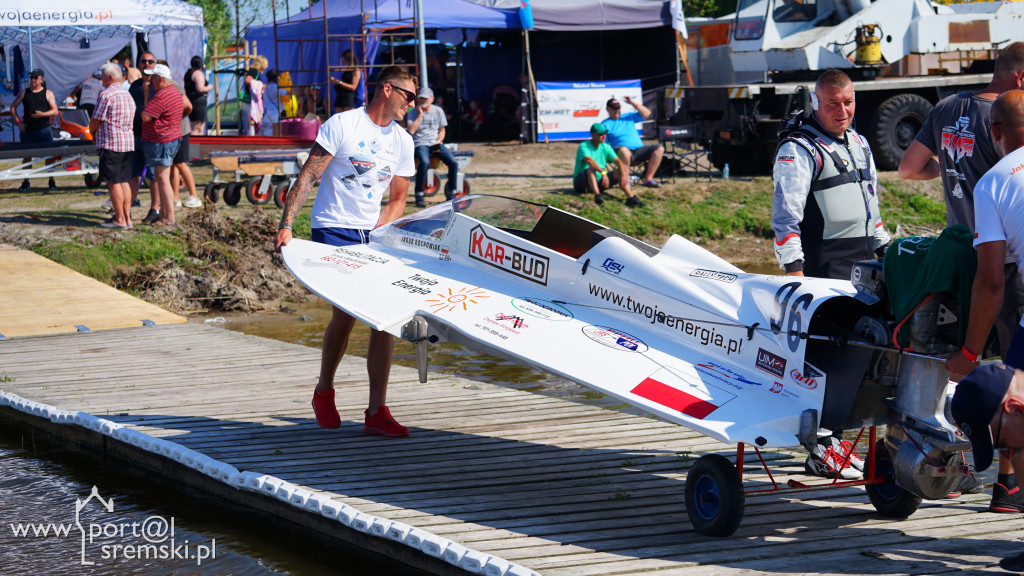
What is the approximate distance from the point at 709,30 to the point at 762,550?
88.3 ft

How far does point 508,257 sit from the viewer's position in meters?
5.85

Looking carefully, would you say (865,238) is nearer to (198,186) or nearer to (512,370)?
(512,370)

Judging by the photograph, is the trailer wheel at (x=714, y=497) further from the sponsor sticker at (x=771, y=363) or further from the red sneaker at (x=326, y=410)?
the red sneaker at (x=326, y=410)

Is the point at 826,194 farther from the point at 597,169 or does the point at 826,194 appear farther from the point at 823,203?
the point at 597,169

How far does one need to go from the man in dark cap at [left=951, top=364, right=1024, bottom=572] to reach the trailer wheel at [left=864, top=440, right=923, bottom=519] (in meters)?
0.96

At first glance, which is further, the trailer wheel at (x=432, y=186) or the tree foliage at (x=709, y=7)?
the tree foliage at (x=709, y=7)

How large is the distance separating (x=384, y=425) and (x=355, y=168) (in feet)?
4.98

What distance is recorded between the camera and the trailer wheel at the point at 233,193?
15.2 meters

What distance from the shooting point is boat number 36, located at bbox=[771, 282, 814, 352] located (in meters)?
4.51

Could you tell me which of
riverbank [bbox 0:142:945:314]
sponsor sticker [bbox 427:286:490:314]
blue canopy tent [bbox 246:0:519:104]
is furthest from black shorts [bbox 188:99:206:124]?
sponsor sticker [bbox 427:286:490:314]

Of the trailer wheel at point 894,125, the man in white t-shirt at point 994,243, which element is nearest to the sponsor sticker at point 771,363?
the man in white t-shirt at point 994,243

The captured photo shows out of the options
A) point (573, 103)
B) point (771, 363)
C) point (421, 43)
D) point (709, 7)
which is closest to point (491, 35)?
point (573, 103)

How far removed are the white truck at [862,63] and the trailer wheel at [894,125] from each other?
16 mm

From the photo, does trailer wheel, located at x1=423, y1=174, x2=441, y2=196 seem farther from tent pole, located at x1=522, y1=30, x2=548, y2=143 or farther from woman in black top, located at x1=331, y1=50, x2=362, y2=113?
tent pole, located at x1=522, y1=30, x2=548, y2=143
